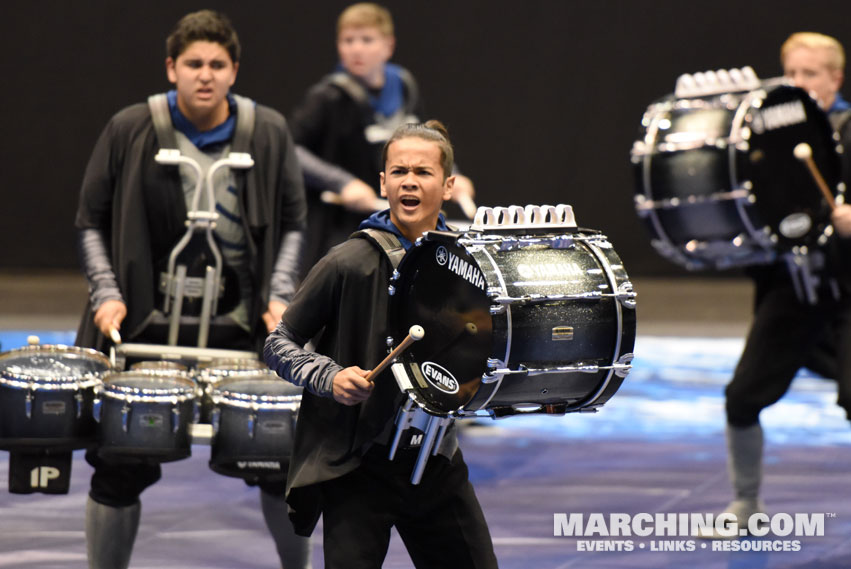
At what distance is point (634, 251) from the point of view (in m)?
12.2

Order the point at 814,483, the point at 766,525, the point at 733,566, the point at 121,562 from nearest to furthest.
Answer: the point at 121,562 → the point at 733,566 → the point at 766,525 → the point at 814,483

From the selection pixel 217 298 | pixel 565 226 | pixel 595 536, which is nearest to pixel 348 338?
pixel 565 226

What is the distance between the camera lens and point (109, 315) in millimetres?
4398

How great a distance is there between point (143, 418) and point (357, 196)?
2.45 m

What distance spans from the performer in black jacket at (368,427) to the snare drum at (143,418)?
26.8 inches

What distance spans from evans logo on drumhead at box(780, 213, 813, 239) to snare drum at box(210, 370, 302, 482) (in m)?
2.29

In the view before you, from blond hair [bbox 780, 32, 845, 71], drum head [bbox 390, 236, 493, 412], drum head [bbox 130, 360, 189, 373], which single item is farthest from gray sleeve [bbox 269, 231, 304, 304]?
blond hair [bbox 780, 32, 845, 71]

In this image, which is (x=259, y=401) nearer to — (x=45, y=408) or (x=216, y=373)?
(x=216, y=373)

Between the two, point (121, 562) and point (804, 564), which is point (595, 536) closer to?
point (804, 564)

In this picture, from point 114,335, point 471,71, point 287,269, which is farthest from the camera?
point 471,71

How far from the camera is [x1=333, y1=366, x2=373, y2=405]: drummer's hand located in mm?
3256

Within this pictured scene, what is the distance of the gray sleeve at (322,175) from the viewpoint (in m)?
6.36

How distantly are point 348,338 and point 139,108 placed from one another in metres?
1.56

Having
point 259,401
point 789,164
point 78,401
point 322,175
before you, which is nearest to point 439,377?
point 259,401
